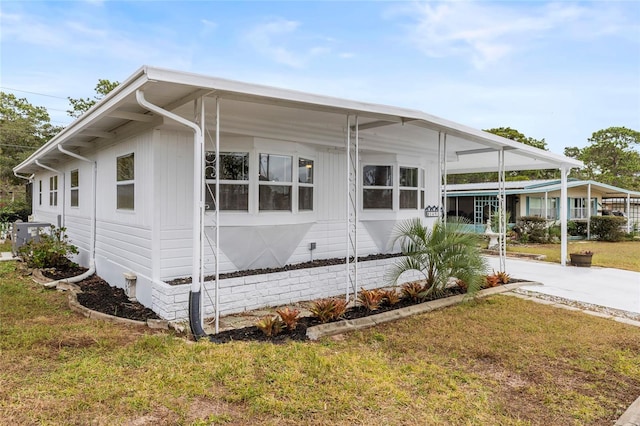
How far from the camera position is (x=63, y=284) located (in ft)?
22.2

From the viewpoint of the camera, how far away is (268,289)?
18.6 ft

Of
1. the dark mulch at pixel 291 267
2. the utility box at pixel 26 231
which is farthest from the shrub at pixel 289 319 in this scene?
the utility box at pixel 26 231

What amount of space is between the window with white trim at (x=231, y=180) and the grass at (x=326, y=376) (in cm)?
209

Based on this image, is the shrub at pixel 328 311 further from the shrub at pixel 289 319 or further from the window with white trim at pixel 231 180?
the window with white trim at pixel 231 180

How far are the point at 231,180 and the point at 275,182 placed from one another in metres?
0.74

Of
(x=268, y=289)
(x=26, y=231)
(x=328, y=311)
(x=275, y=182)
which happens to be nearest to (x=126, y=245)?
(x=268, y=289)

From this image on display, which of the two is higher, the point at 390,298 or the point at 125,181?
the point at 125,181

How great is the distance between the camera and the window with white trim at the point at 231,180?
18.5 feet

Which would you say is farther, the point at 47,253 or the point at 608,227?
the point at 608,227

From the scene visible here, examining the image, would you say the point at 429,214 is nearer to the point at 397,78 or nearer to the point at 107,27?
the point at 397,78

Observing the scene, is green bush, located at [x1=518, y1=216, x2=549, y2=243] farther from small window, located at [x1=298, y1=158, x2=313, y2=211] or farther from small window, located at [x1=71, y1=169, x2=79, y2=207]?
small window, located at [x1=71, y1=169, x2=79, y2=207]

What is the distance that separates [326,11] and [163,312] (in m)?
7.08

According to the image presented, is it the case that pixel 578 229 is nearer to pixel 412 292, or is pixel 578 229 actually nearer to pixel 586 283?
pixel 586 283

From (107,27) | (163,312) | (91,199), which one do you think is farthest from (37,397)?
(107,27)
